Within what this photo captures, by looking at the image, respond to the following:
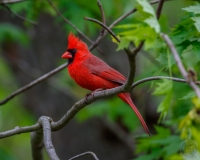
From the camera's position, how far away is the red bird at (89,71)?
3.70 meters

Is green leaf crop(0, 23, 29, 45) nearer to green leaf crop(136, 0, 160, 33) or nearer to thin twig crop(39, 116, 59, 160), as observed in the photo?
thin twig crop(39, 116, 59, 160)

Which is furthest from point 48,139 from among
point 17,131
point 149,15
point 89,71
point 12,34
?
point 12,34

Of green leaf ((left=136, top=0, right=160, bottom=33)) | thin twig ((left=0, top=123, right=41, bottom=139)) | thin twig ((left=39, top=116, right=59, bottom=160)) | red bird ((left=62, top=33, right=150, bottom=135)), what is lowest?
thin twig ((left=39, top=116, right=59, bottom=160))

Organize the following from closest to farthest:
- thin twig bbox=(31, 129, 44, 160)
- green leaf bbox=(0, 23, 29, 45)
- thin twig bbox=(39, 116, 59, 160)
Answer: thin twig bbox=(39, 116, 59, 160), thin twig bbox=(31, 129, 44, 160), green leaf bbox=(0, 23, 29, 45)

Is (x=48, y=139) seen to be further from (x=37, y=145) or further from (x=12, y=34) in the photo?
(x=12, y=34)

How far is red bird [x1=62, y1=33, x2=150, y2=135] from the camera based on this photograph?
3.70 m

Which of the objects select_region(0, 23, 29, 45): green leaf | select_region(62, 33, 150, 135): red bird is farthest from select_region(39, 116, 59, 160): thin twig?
select_region(0, 23, 29, 45): green leaf

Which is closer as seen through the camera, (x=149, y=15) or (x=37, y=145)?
(x=149, y=15)

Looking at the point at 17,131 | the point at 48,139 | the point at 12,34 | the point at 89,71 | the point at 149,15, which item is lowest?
the point at 48,139

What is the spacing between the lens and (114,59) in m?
6.07

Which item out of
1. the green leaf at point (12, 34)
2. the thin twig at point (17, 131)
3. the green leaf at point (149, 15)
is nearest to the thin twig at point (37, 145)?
the thin twig at point (17, 131)

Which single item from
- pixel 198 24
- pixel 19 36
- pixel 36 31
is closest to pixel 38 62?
pixel 36 31

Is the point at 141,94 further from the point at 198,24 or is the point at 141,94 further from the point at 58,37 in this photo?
the point at 198,24

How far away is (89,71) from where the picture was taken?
153 inches
